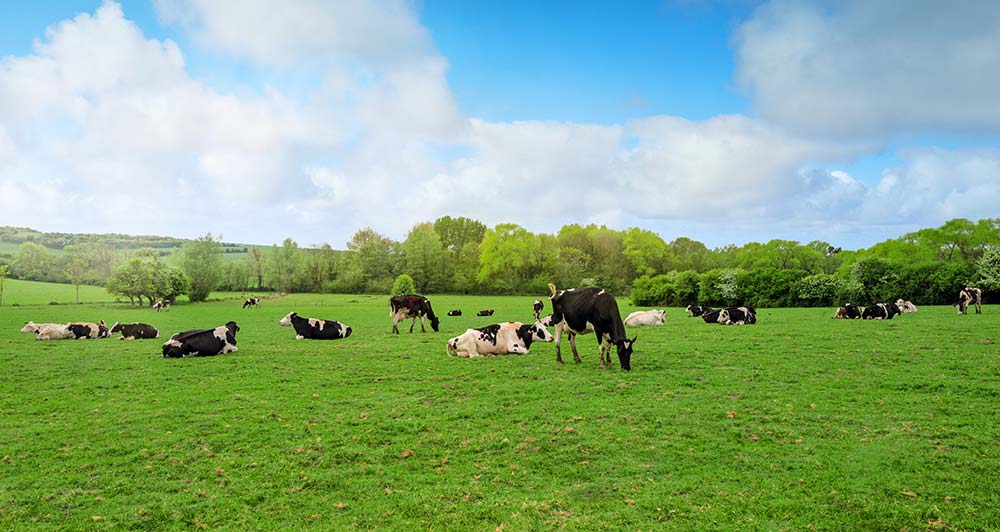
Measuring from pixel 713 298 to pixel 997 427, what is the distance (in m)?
38.6

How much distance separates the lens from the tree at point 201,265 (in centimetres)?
6850

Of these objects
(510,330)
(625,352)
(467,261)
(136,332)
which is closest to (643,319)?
(510,330)

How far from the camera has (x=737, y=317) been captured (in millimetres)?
24844

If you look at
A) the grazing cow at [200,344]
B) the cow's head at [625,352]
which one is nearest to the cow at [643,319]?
the cow's head at [625,352]

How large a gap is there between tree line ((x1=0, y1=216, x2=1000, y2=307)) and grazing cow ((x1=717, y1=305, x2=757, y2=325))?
2225 centimetres

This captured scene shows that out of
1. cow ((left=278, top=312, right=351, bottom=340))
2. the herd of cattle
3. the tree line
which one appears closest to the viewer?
the herd of cattle

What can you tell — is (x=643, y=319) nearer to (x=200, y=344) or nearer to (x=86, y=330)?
(x=200, y=344)

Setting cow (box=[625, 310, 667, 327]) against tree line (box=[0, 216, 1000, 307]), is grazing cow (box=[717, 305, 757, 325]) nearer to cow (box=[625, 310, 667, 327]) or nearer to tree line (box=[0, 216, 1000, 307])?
cow (box=[625, 310, 667, 327])

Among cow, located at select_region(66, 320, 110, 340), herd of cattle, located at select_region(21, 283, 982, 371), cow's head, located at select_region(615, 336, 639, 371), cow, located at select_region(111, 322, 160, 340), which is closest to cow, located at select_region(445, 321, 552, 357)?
herd of cattle, located at select_region(21, 283, 982, 371)

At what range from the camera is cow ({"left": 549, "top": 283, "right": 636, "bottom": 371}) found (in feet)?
41.4

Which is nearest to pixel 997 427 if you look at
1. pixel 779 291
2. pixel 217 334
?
pixel 217 334

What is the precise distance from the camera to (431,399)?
1009 centimetres

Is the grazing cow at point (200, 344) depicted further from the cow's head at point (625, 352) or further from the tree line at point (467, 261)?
the tree line at point (467, 261)

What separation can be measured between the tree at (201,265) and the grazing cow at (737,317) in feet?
211
